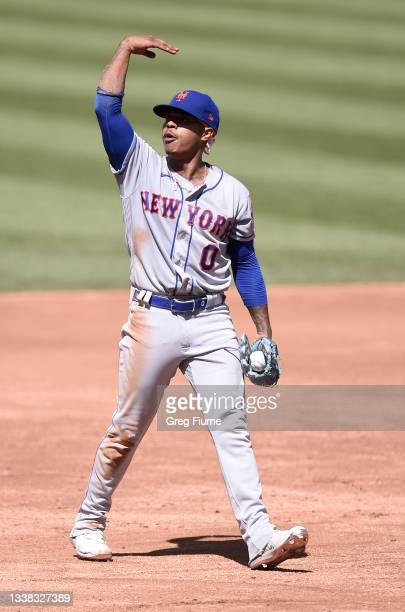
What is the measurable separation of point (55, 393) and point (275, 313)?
409 centimetres

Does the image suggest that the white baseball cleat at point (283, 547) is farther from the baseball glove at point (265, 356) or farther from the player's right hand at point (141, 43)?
the player's right hand at point (141, 43)

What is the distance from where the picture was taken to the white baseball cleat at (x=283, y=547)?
557 cm

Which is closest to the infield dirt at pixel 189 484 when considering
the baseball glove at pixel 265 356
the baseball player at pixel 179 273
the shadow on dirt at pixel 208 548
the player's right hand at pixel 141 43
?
the shadow on dirt at pixel 208 548

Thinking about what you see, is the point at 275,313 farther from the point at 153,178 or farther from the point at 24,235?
the point at 153,178

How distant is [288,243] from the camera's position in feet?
58.7

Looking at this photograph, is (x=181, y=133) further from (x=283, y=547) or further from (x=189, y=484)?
(x=189, y=484)

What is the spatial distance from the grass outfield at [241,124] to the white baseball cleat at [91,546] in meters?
9.65

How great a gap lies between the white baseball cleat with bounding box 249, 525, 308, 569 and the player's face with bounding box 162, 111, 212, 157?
1.82 m

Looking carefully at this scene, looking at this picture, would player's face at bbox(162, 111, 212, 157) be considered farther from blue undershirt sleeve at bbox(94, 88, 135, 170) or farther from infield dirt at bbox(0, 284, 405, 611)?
infield dirt at bbox(0, 284, 405, 611)

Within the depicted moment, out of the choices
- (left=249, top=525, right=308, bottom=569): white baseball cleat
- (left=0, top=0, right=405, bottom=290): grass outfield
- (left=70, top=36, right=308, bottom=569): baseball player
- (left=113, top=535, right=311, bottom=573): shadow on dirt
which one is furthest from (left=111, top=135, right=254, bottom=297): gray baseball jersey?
(left=0, top=0, right=405, bottom=290): grass outfield

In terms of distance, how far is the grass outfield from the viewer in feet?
57.8

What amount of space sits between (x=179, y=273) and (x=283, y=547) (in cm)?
132

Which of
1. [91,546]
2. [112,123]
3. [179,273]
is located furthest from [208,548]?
[112,123]

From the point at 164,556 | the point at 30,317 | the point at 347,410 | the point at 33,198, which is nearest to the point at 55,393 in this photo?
the point at 347,410
